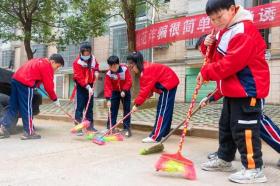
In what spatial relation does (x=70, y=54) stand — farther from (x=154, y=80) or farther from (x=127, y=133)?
(x=154, y=80)

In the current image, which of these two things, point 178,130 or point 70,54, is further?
point 70,54

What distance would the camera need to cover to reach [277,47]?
14391mm

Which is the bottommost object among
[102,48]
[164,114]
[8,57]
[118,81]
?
[164,114]

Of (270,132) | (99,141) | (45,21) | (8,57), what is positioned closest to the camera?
(270,132)

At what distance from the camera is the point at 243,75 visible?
347cm

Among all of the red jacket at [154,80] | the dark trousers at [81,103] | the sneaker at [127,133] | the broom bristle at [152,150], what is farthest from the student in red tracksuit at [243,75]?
the dark trousers at [81,103]

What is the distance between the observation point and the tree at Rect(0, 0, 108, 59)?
45.6 ft

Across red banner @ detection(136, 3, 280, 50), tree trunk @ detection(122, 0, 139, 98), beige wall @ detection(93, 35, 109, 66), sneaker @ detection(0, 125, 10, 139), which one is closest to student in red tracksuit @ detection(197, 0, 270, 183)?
sneaker @ detection(0, 125, 10, 139)

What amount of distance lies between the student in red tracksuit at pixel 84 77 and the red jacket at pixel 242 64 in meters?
3.56

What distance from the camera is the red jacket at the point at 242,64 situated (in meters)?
3.38

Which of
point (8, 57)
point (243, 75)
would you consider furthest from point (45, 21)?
point (8, 57)

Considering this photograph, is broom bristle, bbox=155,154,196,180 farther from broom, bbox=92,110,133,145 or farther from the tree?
the tree

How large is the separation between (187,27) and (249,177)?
960 centimetres

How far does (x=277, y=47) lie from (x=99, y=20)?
6.41 meters
